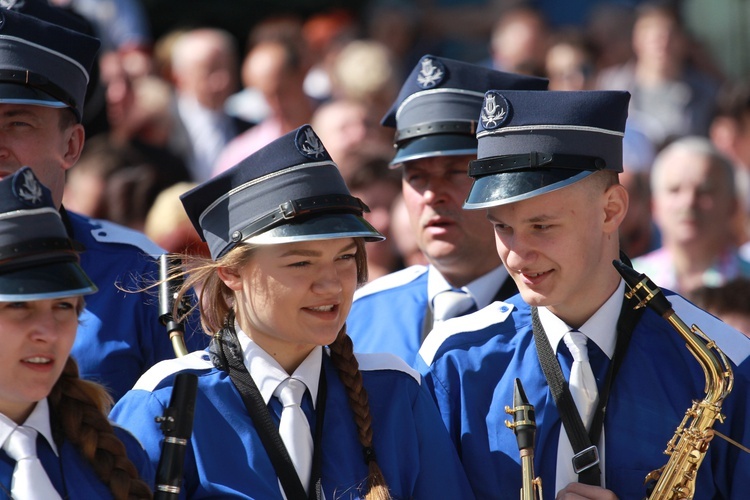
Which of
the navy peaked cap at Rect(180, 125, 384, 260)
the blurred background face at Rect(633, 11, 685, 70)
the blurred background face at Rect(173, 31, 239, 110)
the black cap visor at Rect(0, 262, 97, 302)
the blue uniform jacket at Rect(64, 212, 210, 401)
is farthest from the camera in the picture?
the blurred background face at Rect(633, 11, 685, 70)

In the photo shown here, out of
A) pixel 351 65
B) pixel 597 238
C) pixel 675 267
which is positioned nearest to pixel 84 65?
pixel 597 238

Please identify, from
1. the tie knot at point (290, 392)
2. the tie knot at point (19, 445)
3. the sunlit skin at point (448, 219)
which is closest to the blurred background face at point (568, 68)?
the sunlit skin at point (448, 219)

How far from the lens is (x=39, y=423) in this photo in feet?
11.9

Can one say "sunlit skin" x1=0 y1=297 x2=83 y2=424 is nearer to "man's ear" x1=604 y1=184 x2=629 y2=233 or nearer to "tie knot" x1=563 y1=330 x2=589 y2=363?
"tie knot" x1=563 y1=330 x2=589 y2=363

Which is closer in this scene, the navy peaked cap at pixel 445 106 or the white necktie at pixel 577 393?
the white necktie at pixel 577 393

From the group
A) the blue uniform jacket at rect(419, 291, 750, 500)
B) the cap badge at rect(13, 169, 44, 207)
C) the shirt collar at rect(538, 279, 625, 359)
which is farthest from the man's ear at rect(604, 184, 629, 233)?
the cap badge at rect(13, 169, 44, 207)

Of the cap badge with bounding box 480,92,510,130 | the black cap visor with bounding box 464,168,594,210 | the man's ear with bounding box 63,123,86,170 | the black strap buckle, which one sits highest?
the cap badge with bounding box 480,92,510,130

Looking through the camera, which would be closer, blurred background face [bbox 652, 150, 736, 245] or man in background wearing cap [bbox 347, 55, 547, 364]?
man in background wearing cap [bbox 347, 55, 547, 364]

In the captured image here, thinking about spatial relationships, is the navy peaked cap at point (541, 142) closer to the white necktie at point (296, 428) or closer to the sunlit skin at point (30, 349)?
the white necktie at point (296, 428)

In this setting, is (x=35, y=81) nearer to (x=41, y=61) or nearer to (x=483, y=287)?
(x=41, y=61)

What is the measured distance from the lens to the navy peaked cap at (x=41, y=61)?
459 centimetres

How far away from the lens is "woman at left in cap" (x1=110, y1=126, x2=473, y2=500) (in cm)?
397

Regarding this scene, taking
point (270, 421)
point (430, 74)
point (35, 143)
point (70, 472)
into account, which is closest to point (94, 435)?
point (70, 472)

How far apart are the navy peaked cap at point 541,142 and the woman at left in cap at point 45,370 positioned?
141 cm
